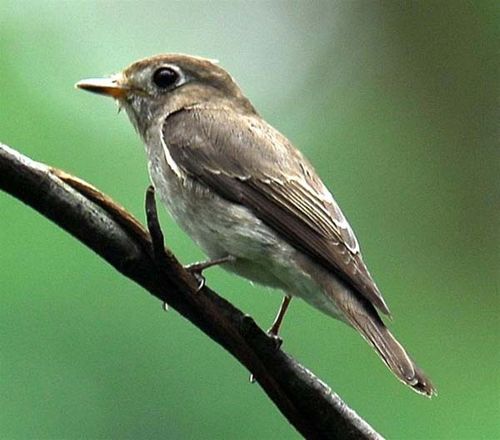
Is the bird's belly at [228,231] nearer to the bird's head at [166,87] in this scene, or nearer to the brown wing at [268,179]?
the brown wing at [268,179]

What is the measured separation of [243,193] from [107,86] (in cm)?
69

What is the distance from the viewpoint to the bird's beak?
3576mm

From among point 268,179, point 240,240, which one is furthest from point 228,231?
point 268,179

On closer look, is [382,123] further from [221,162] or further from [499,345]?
[221,162]

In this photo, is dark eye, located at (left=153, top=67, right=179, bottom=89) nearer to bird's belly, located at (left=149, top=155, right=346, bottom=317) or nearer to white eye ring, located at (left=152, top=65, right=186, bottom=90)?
white eye ring, located at (left=152, top=65, right=186, bottom=90)

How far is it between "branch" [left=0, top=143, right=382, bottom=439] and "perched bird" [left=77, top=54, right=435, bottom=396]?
18.4 inches

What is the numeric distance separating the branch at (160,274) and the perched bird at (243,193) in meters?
0.47

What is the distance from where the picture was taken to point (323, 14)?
22.0ft

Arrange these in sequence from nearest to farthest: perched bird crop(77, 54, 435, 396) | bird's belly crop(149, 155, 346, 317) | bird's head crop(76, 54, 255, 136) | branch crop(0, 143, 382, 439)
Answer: branch crop(0, 143, 382, 439) → perched bird crop(77, 54, 435, 396) → bird's belly crop(149, 155, 346, 317) → bird's head crop(76, 54, 255, 136)

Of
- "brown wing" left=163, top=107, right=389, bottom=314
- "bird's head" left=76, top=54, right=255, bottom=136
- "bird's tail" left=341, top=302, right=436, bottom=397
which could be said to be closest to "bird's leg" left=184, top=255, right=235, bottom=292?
"brown wing" left=163, top=107, right=389, bottom=314

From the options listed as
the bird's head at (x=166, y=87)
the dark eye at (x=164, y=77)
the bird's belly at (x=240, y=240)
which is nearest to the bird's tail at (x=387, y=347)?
the bird's belly at (x=240, y=240)

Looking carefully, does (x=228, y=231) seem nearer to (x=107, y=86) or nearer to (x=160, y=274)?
(x=107, y=86)

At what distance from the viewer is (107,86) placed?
365cm

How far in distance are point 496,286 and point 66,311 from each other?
1.53m
